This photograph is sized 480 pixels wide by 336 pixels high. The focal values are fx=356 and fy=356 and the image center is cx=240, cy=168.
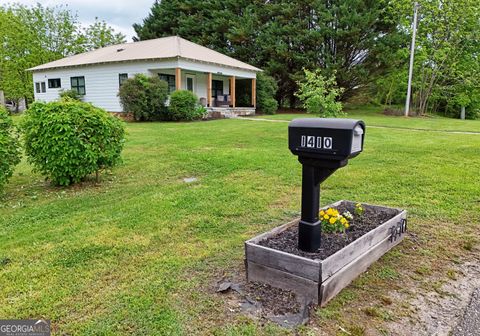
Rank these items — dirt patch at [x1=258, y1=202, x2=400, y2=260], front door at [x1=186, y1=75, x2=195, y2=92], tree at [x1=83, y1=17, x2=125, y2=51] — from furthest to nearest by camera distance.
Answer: tree at [x1=83, y1=17, x2=125, y2=51]
front door at [x1=186, y1=75, x2=195, y2=92]
dirt patch at [x1=258, y1=202, x2=400, y2=260]

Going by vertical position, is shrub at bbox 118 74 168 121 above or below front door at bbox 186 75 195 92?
below

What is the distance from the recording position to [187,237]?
349 centimetres

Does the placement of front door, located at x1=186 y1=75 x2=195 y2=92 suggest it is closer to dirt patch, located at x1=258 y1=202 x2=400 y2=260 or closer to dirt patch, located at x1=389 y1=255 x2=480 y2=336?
dirt patch, located at x1=258 y1=202 x2=400 y2=260

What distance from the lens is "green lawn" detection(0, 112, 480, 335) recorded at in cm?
226

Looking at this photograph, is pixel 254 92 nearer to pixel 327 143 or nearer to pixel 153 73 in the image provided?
pixel 153 73

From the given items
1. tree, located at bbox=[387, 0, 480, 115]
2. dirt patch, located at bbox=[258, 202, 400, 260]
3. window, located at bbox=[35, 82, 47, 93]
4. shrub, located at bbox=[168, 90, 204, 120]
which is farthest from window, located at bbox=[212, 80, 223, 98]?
dirt patch, located at bbox=[258, 202, 400, 260]

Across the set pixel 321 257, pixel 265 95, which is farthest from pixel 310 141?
pixel 265 95

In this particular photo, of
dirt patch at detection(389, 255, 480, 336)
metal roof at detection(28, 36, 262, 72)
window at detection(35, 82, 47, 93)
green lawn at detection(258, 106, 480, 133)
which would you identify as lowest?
dirt patch at detection(389, 255, 480, 336)

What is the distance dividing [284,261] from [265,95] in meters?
21.4

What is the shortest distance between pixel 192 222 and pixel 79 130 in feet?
7.92

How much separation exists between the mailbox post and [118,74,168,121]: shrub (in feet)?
46.9

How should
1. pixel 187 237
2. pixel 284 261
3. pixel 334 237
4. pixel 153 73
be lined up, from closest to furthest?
pixel 284 261 → pixel 334 237 → pixel 187 237 → pixel 153 73

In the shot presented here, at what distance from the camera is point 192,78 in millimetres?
21109

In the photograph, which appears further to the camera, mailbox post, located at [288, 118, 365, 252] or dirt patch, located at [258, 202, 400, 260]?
dirt patch, located at [258, 202, 400, 260]
